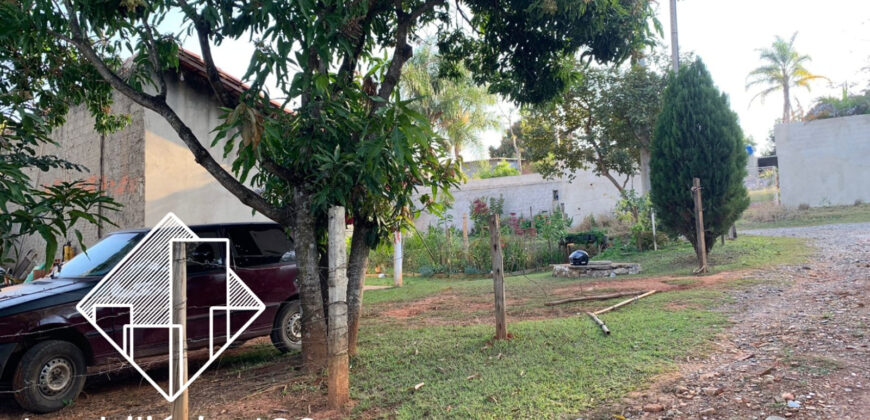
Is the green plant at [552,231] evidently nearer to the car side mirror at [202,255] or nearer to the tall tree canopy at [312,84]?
the tall tree canopy at [312,84]

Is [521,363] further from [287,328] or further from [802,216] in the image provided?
[802,216]

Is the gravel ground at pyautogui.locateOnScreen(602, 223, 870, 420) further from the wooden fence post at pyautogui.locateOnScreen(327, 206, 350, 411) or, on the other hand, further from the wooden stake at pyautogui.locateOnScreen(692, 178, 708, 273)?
the wooden stake at pyautogui.locateOnScreen(692, 178, 708, 273)

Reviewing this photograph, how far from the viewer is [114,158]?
11336 millimetres

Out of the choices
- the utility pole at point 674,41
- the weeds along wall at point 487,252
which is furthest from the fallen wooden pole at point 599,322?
the utility pole at point 674,41

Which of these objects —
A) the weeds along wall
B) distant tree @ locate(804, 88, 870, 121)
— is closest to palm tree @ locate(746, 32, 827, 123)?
distant tree @ locate(804, 88, 870, 121)

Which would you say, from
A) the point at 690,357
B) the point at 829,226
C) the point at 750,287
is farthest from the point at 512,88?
the point at 829,226

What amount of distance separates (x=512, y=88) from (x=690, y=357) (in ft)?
14.4

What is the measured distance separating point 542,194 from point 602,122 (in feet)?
28.0

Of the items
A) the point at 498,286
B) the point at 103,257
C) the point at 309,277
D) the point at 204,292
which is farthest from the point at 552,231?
the point at 103,257

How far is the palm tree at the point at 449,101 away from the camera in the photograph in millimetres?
24938

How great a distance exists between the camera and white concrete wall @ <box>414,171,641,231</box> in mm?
24609

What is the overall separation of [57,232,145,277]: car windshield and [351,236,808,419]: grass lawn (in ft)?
8.74

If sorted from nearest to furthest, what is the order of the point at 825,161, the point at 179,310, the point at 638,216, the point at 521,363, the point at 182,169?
the point at 179,310 < the point at 521,363 < the point at 182,169 < the point at 638,216 < the point at 825,161

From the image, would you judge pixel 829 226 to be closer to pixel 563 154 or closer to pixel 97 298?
pixel 563 154
